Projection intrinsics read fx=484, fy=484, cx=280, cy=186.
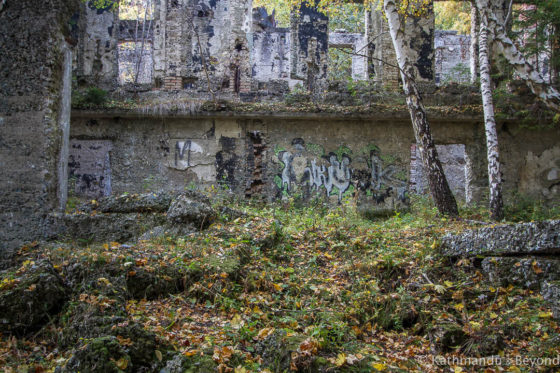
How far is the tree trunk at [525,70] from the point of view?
22.4ft

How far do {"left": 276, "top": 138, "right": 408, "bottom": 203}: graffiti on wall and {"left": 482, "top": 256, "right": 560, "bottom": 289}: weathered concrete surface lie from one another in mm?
7052

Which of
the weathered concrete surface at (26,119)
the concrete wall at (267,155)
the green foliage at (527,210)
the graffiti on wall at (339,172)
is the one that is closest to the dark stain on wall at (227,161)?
the concrete wall at (267,155)

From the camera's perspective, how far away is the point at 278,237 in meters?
6.82

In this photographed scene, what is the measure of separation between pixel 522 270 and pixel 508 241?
32 centimetres

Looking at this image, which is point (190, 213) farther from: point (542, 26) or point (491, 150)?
point (542, 26)

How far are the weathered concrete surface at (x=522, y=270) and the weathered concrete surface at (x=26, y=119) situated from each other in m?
6.03

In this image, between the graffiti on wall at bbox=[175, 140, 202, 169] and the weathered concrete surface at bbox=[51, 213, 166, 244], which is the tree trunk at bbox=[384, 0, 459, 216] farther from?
the graffiti on wall at bbox=[175, 140, 202, 169]

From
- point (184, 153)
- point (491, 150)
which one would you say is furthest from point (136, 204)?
point (491, 150)

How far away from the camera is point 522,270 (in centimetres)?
502

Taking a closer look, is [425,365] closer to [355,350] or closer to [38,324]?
[355,350]

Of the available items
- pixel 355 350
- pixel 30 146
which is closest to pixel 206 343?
pixel 355 350

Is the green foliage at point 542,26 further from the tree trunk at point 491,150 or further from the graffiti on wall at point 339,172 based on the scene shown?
the graffiti on wall at point 339,172

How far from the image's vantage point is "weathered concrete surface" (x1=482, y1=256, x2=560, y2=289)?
487cm

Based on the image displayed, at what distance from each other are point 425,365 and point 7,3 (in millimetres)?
7429
